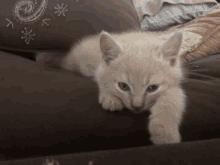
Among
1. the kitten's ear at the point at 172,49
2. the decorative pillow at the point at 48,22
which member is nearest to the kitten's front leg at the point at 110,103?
the kitten's ear at the point at 172,49

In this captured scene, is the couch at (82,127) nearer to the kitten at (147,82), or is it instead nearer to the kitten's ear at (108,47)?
the kitten at (147,82)

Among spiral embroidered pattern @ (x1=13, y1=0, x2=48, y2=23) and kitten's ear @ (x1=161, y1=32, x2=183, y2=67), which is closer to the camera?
kitten's ear @ (x1=161, y1=32, x2=183, y2=67)

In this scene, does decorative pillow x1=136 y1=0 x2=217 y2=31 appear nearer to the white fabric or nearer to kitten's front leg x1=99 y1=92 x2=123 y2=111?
the white fabric

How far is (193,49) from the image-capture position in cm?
115

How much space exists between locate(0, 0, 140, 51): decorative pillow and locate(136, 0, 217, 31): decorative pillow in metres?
0.76

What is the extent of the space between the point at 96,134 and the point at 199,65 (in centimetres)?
78

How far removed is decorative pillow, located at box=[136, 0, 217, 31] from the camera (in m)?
1.63

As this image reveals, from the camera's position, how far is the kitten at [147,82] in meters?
0.66

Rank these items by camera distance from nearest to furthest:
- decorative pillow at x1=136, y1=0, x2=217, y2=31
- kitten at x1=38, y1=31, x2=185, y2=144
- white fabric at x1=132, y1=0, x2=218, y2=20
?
kitten at x1=38, y1=31, x2=185, y2=144 → decorative pillow at x1=136, y1=0, x2=217, y2=31 → white fabric at x1=132, y1=0, x2=218, y2=20

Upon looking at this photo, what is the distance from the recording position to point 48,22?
1.04 metres

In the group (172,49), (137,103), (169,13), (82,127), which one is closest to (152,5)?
(169,13)

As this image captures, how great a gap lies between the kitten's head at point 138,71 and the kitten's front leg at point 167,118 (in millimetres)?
44

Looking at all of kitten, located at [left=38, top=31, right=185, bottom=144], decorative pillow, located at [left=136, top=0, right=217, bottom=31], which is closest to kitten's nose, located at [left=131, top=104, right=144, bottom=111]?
kitten, located at [left=38, top=31, right=185, bottom=144]

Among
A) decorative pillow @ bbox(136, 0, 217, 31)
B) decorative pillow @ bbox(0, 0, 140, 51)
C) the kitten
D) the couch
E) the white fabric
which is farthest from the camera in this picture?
the white fabric
